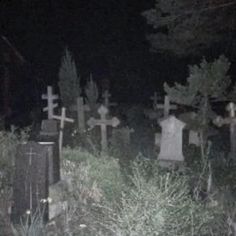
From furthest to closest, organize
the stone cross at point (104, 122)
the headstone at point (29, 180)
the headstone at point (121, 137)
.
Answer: the headstone at point (121, 137)
the stone cross at point (104, 122)
the headstone at point (29, 180)

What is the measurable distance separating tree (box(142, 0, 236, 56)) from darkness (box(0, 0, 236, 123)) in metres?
10.3

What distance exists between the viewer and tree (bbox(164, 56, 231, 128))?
1184 centimetres

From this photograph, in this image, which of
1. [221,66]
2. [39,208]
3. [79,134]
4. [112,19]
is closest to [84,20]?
[112,19]

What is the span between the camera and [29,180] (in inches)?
320

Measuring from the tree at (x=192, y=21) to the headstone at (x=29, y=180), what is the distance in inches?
228

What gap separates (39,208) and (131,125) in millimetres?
9467

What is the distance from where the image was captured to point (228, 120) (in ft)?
39.5

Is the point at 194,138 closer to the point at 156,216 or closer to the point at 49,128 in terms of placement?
the point at 49,128

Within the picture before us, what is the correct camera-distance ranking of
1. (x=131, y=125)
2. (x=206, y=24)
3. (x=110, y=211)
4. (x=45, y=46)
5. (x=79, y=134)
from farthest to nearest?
1. (x=45, y=46)
2. (x=131, y=125)
3. (x=79, y=134)
4. (x=206, y=24)
5. (x=110, y=211)

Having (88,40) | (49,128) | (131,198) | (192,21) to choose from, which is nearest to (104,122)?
(192,21)

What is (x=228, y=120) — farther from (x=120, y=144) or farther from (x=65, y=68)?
(x=65, y=68)

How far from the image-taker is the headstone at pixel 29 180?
8.09 m

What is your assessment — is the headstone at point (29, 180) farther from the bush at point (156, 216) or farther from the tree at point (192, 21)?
the tree at point (192, 21)

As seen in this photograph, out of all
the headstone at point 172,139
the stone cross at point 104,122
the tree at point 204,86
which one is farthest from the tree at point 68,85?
the headstone at point 172,139
